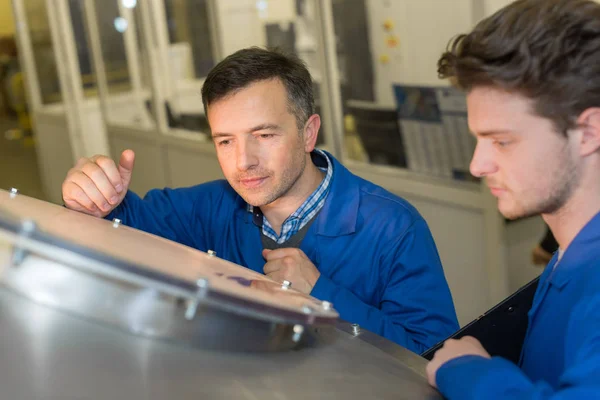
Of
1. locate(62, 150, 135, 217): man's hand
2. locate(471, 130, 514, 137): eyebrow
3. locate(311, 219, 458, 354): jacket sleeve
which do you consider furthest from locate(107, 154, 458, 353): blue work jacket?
locate(471, 130, 514, 137): eyebrow

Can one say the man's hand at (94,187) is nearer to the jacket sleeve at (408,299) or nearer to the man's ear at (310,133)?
the man's ear at (310,133)

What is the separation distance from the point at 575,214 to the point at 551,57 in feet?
0.62

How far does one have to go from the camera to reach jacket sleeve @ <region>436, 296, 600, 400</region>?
27.8 inches

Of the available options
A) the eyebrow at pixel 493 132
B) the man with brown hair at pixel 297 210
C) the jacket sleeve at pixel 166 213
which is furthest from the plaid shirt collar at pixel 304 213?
the eyebrow at pixel 493 132

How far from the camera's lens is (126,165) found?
1.59 meters

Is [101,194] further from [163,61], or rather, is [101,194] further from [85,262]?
[163,61]

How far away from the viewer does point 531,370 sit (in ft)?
3.04

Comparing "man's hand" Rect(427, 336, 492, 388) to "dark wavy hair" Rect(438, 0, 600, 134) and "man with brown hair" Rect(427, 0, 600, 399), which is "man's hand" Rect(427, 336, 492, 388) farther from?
"dark wavy hair" Rect(438, 0, 600, 134)

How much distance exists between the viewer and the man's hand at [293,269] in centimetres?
129

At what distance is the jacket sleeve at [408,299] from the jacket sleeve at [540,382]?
432mm

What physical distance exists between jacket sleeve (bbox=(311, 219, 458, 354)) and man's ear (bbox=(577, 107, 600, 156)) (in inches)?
21.2

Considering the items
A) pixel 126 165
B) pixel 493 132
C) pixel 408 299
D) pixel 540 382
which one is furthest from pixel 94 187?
pixel 540 382

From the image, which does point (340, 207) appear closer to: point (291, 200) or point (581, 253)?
point (291, 200)

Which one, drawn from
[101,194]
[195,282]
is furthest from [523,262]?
[195,282]
